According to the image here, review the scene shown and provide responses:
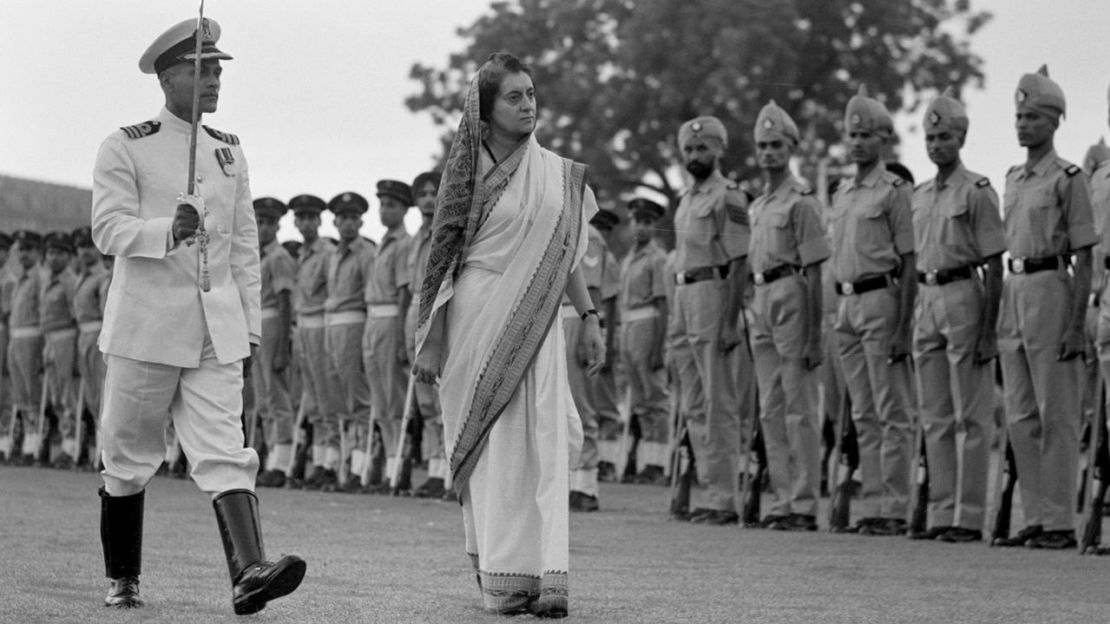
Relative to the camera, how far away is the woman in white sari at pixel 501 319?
7.89 metres

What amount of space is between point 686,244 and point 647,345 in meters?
6.52

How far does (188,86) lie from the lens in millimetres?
7824

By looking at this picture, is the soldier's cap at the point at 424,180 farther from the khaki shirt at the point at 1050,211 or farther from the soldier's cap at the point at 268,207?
the khaki shirt at the point at 1050,211

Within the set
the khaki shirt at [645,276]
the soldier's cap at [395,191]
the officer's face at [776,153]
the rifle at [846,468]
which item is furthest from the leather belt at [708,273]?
the khaki shirt at [645,276]

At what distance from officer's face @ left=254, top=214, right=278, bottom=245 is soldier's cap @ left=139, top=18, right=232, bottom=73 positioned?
1114cm

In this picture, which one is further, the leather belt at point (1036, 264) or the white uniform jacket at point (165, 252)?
the leather belt at point (1036, 264)

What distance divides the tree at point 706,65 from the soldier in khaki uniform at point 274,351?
44.9 feet

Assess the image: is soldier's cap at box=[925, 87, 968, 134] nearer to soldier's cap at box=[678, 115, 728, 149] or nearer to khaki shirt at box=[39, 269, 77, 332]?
soldier's cap at box=[678, 115, 728, 149]

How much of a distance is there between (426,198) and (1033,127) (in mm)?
6227

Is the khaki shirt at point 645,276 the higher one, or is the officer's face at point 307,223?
the officer's face at point 307,223

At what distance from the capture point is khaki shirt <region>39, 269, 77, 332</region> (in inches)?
876

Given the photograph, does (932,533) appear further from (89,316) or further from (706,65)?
(706,65)

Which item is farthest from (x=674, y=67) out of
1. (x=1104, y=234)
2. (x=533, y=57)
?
(x=1104, y=234)

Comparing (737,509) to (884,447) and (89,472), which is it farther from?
(89,472)
